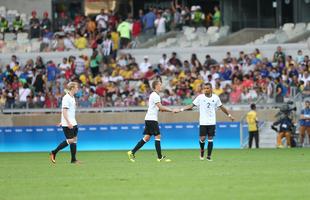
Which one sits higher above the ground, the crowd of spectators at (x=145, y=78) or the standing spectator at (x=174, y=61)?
the standing spectator at (x=174, y=61)

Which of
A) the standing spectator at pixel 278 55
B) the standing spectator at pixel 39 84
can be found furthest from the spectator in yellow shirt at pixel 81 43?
the standing spectator at pixel 278 55

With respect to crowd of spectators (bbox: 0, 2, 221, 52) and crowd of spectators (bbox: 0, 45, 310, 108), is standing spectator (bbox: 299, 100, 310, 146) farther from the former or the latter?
crowd of spectators (bbox: 0, 2, 221, 52)

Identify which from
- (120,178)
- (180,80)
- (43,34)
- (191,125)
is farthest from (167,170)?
(43,34)

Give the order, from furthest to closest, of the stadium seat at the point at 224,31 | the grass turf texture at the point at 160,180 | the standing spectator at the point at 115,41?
1. the stadium seat at the point at 224,31
2. the standing spectator at the point at 115,41
3. the grass turf texture at the point at 160,180

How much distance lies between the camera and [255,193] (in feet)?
53.8

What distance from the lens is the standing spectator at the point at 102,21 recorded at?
48.5 metres

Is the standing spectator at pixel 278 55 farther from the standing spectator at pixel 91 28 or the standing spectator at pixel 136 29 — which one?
the standing spectator at pixel 91 28

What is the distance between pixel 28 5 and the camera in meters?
52.9

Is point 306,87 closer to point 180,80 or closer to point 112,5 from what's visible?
point 180,80

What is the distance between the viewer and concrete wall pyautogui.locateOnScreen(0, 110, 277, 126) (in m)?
40.8

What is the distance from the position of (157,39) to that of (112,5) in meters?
5.15

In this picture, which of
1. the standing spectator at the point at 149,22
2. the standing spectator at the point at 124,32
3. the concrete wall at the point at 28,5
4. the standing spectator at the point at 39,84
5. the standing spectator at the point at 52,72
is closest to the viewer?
the standing spectator at the point at 39,84

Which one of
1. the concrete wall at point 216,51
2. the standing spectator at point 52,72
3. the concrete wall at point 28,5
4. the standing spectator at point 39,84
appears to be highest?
the concrete wall at point 28,5

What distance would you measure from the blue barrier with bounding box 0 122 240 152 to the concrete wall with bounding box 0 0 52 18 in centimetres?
1301
